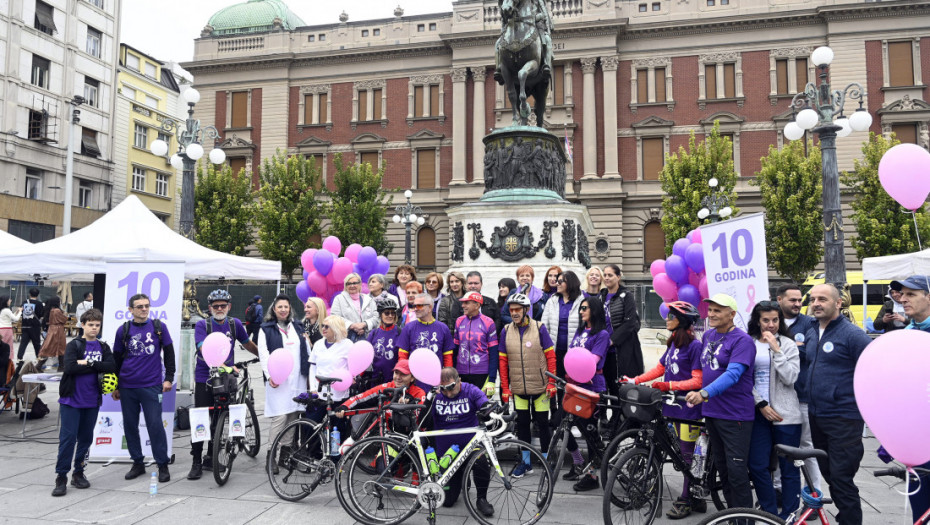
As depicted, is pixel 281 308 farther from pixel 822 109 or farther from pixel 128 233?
pixel 822 109

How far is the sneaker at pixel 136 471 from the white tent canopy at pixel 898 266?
14351 mm

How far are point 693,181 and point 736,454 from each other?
94.4 ft

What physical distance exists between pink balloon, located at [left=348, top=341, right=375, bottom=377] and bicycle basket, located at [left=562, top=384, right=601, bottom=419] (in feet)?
6.60

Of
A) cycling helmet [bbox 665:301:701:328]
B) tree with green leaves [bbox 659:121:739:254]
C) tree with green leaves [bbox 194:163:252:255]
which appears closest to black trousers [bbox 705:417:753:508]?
cycling helmet [bbox 665:301:701:328]

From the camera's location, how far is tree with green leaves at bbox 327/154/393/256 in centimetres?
3456

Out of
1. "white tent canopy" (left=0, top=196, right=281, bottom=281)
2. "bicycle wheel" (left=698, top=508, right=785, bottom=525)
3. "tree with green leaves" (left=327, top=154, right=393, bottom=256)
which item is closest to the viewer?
"bicycle wheel" (left=698, top=508, right=785, bottom=525)

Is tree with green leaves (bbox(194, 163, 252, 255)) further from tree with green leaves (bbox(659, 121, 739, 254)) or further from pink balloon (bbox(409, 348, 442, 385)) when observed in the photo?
pink balloon (bbox(409, 348, 442, 385))

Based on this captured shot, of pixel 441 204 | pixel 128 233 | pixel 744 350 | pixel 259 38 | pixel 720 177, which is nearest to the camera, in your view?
pixel 744 350

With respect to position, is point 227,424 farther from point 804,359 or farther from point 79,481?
point 804,359

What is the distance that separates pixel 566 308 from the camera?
23.4 ft

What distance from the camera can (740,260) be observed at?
6070 mm

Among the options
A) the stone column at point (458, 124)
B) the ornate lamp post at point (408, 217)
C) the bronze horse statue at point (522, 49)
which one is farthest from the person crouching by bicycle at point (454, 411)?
the stone column at point (458, 124)

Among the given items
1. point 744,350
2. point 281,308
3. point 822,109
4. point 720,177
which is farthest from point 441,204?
point 744,350

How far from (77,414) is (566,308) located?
5357 millimetres
